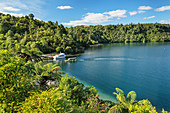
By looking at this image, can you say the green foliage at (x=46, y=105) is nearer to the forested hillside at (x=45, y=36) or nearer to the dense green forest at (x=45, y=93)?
the dense green forest at (x=45, y=93)

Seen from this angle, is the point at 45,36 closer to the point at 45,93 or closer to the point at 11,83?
the point at 11,83

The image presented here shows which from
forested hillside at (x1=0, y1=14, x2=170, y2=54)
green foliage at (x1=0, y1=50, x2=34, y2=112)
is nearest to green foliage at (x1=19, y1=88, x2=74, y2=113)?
green foliage at (x1=0, y1=50, x2=34, y2=112)

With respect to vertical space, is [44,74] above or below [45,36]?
below

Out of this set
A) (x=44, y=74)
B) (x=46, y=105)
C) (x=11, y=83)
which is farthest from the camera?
(x=44, y=74)

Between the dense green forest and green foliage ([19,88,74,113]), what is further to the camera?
the dense green forest

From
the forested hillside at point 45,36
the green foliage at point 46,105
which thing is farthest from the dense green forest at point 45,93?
the forested hillside at point 45,36

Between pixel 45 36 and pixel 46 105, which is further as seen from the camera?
pixel 45 36

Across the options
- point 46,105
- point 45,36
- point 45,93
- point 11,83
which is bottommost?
point 46,105

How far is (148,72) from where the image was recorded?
30188mm

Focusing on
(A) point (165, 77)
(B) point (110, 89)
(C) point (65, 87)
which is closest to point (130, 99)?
(C) point (65, 87)

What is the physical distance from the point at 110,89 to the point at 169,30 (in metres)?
192

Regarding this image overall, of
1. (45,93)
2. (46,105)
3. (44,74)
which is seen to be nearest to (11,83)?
(45,93)

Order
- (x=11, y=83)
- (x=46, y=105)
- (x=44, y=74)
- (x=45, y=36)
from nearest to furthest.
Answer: (x=46, y=105)
(x=11, y=83)
(x=44, y=74)
(x=45, y=36)

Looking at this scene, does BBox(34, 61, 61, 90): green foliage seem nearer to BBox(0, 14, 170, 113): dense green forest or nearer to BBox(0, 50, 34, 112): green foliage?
BBox(0, 14, 170, 113): dense green forest
